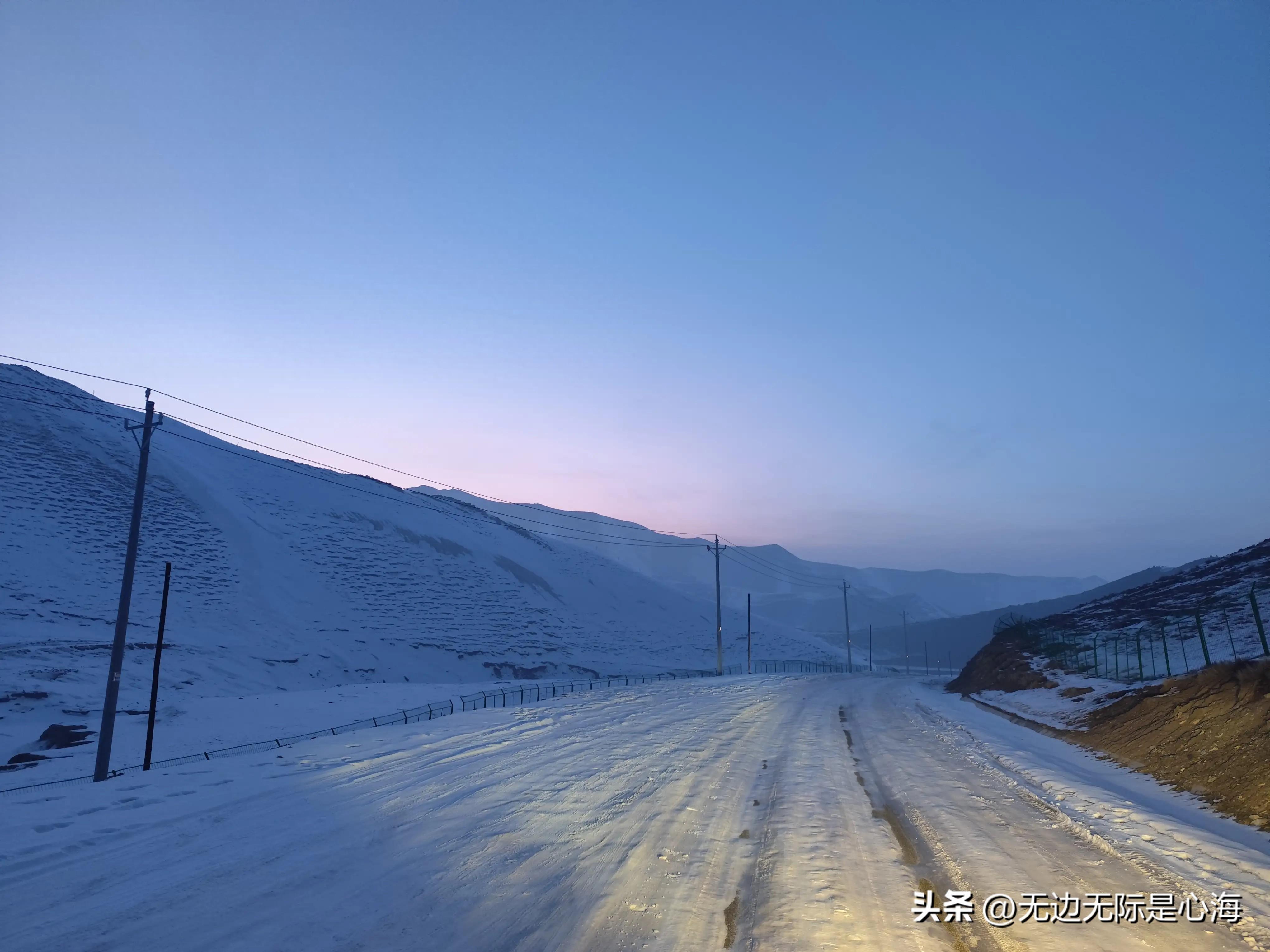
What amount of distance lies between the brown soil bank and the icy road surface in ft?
1.81

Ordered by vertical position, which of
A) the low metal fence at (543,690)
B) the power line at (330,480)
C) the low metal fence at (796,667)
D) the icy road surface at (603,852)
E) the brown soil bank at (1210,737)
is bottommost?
the low metal fence at (796,667)

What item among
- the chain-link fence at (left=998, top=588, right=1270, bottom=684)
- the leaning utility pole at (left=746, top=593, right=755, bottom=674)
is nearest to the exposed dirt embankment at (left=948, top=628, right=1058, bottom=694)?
the chain-link fence at (left=998, top=588, right=1270, bottom=684)

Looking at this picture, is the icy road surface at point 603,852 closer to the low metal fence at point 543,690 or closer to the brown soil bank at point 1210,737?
the brown soil bank at point 1210,737

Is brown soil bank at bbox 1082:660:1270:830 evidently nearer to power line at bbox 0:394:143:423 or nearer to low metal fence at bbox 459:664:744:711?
low metal fence at bbox 459:664:744:711

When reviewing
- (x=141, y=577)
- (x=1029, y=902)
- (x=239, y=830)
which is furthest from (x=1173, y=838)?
(x=141, y=577)

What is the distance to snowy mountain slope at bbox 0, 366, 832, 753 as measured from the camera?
131ft

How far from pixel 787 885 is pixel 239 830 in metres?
8.00

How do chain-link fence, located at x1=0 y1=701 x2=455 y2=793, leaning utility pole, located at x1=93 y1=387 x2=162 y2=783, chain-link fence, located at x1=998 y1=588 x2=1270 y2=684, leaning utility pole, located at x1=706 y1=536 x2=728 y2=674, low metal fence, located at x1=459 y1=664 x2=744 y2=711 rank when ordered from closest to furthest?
leaning utility pole, located at x1=93 y1=387 x2=162 y2=783 → chain-link fence, located at x1=0 y1=701 x2=455 y2=793 → chain-link fence, located at x1=998 y1=588 x2=1270 y2=684 → low metal fence, located at x1=459 y1=664 x2=744 y2=711 → leaning utility pole, located at x1=706 y1=536 x2=728 y2=674

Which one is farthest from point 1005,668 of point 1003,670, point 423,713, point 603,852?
point 603,852

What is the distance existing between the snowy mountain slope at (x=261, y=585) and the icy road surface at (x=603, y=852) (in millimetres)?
26002

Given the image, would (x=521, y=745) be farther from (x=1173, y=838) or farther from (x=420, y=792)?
(x=1173, y=838)

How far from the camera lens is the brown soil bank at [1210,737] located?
10.5m

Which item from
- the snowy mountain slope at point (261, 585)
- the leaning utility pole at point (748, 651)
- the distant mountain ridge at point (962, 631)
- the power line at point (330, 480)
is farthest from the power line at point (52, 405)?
the distant mountain ridge at point (962, 631)

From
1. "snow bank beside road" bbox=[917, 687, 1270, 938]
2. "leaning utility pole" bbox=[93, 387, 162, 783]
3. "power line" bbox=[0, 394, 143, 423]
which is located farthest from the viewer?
"power line" bbox=[0, 394, 143, 423]
